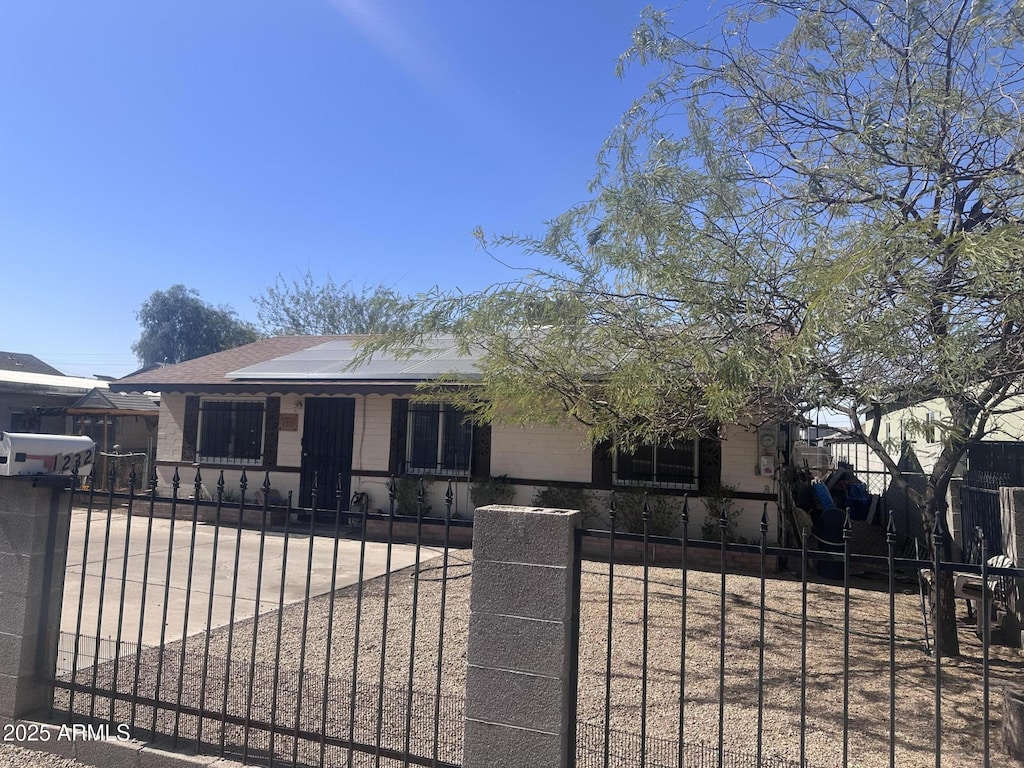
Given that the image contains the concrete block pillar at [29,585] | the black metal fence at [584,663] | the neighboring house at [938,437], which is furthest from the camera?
the neighboring house at [938,437]

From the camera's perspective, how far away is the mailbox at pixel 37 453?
418 cm

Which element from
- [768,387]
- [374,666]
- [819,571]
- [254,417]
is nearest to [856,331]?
[768,387]

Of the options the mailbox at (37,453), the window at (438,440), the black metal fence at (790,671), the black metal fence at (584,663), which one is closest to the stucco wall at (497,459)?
the window at (438,440)

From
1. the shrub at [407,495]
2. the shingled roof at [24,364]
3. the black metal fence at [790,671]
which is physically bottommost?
the black metal fence at [790,671]

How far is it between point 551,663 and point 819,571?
787 centimetres

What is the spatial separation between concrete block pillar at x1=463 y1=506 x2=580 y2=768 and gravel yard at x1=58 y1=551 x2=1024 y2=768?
2.91 ft

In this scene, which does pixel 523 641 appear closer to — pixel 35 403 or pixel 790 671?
pixel 790 671

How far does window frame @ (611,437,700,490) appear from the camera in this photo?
10781mm

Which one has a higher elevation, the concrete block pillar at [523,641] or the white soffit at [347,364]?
the white soffit at [347,364]

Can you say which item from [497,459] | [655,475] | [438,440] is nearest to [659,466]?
[655,475]

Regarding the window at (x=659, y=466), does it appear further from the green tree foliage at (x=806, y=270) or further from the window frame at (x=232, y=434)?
the window frame at (x=232, y=434)

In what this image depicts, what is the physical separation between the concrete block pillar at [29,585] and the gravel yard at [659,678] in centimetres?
49

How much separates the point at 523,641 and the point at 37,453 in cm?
469

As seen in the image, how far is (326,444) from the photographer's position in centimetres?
1330
